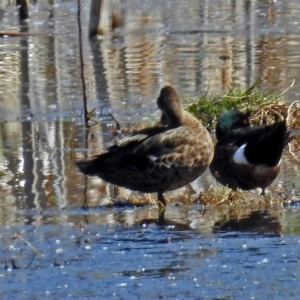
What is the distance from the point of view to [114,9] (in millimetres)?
16891

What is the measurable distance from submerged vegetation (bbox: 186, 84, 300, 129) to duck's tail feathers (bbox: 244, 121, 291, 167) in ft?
5.96

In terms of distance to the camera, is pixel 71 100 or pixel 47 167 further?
pixel 71 100

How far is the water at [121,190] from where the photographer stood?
543 cm

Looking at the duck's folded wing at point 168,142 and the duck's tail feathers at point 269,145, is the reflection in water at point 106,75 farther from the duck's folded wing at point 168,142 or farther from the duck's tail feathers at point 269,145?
the duck's folded wing at point 168,142

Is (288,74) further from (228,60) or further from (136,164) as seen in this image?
(136,164)

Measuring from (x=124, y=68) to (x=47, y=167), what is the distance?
4.78m

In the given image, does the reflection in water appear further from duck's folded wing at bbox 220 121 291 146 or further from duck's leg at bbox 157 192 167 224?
duck's folded wing at bbox 220 121 291 146

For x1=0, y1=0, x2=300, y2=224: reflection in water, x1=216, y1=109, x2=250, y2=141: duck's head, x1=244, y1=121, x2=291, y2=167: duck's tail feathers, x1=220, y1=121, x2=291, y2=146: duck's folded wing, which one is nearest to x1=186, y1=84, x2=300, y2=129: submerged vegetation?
x1=0, y1=0, x2=300, y2=224: reflection in water

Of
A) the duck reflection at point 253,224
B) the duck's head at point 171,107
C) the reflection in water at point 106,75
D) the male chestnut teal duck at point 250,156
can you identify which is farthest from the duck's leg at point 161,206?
the male chestnut teal duck at point 250,156

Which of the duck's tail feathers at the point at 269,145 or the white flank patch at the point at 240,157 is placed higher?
the duck's tail feathers at the point at 269,145

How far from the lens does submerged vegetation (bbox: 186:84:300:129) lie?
9555 millimetres

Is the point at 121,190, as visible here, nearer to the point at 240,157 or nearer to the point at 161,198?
the point at 161,198

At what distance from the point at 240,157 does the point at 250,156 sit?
0.10 m

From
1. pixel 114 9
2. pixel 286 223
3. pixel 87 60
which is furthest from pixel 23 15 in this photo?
pixel 286 223
